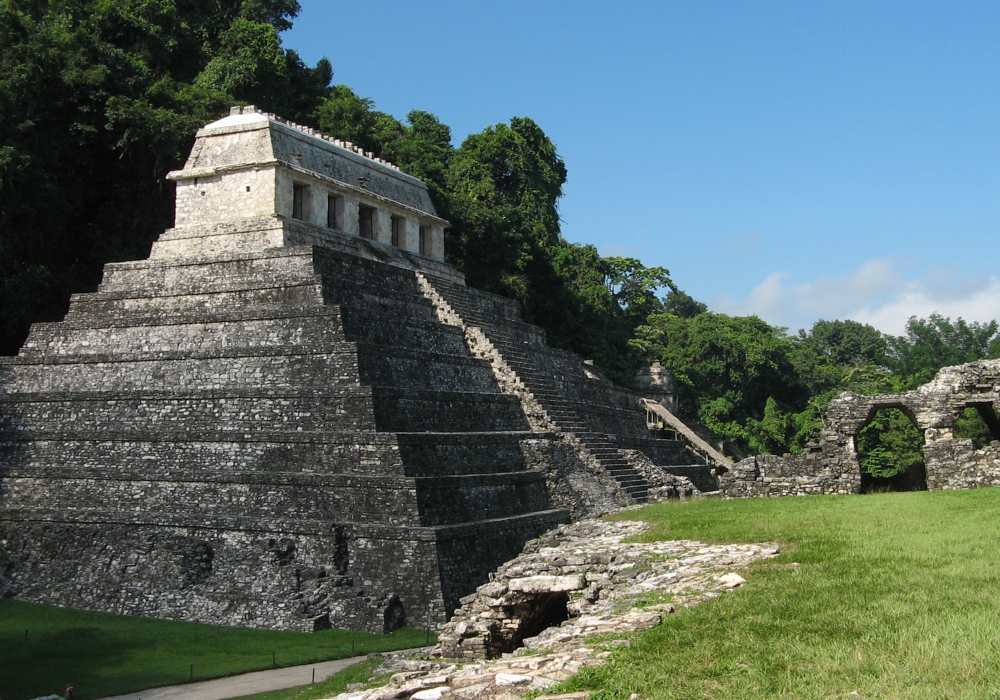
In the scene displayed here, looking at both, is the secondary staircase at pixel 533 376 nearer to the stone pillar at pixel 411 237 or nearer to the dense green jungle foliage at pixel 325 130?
the stone pillar at pixel 411 237

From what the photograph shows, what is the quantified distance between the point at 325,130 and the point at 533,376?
19800mm

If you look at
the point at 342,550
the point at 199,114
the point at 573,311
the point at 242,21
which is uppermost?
the point at 242,21

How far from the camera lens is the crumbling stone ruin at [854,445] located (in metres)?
20.0

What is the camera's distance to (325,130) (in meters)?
Answer: 40.9

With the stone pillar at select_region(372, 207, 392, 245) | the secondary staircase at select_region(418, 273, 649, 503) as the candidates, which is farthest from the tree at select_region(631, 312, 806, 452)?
the stone pillar at select_region(372, 207, 392, 245)

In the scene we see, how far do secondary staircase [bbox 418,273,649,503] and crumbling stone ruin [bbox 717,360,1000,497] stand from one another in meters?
2.64

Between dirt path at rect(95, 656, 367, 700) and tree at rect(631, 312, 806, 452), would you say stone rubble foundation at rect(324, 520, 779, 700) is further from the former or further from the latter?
tree at rect(631, 312, 806, 452)

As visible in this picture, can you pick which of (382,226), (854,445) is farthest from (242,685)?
(382,226)

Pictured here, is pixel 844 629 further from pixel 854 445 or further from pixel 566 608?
pixel 854 445

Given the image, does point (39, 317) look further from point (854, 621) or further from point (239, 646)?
point (854, 621)

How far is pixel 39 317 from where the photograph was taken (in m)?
27.5

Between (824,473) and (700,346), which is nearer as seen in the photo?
(824,473)

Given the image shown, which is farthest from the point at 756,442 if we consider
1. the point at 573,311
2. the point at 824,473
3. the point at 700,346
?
the point at 824,473

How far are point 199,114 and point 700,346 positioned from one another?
30.6 meters
